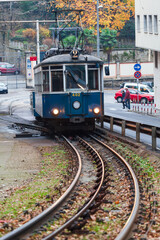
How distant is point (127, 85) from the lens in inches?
2158

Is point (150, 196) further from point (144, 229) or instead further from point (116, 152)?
point (116, 152)

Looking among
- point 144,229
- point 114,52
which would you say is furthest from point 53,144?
point 114,52

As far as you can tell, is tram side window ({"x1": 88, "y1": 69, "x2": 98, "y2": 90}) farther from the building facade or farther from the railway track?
the building facade

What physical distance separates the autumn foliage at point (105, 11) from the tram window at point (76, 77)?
50.6 metres

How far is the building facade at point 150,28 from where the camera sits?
40375 mm

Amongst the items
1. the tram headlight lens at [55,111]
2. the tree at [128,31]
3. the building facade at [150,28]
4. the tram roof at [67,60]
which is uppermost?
the tree at [128,31]

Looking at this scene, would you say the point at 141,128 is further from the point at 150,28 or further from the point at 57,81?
the point at 150,28

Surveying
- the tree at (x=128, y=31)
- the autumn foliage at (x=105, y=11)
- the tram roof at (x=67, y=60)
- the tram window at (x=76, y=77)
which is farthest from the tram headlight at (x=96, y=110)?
the tree at (x=128, y=31)

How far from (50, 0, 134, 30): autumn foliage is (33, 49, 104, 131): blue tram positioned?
50.4 m

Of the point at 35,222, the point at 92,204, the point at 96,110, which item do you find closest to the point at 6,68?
the point at 96,110

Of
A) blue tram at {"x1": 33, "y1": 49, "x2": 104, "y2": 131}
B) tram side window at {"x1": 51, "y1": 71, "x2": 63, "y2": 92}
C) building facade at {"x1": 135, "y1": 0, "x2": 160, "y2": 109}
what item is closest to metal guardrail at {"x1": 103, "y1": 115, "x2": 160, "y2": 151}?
blue tram at {"x1": 33, "y1": 49, "x2": 104, "y2": 131}

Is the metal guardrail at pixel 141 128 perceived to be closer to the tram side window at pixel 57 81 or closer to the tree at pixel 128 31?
the tram side window at pixel 57 81

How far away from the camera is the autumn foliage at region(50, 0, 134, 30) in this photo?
71.4 meters

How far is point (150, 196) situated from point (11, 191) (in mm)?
3075
